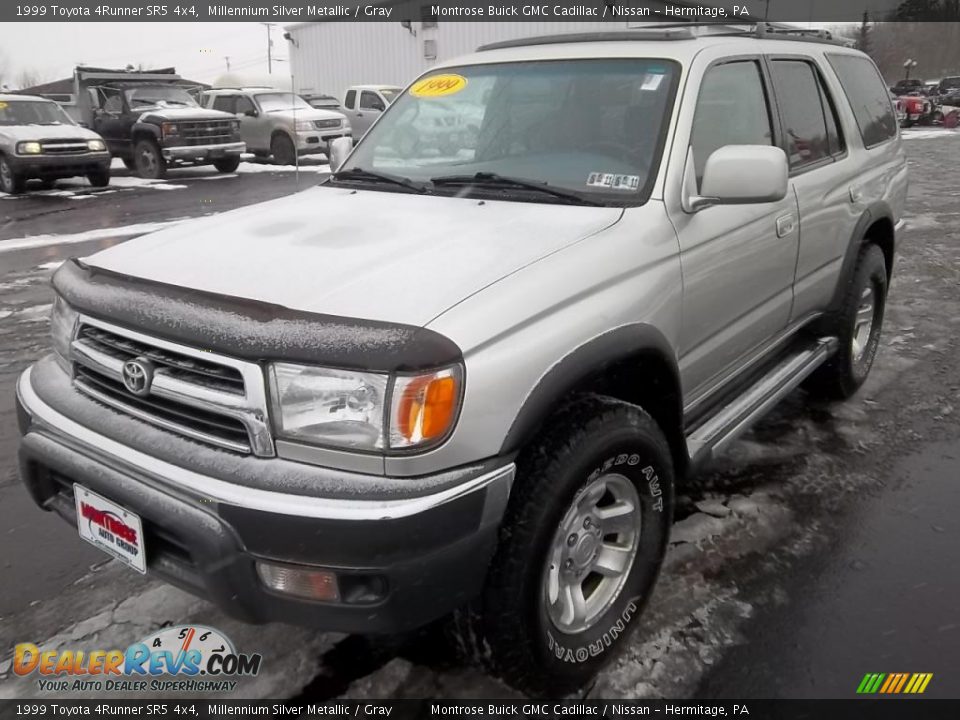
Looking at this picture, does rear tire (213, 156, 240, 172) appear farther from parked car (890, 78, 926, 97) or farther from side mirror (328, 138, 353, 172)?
parked car (890, 78, 926, 97)

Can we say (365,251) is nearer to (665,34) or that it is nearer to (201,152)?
(665,34)

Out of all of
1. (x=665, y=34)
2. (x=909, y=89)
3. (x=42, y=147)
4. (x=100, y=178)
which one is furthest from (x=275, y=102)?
(x=909, y=89)

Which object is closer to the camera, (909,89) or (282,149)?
(282,149)

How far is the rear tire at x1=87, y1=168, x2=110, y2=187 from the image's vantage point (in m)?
14.4

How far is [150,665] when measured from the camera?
8.09 ft

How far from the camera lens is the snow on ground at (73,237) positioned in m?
9.19

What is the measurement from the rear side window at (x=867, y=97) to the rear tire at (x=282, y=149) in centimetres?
1492

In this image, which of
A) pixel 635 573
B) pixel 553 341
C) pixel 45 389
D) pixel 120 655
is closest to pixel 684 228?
pixel 553 341

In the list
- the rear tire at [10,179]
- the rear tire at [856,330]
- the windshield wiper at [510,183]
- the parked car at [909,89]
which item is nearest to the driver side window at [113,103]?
the rear tire at [10,179]

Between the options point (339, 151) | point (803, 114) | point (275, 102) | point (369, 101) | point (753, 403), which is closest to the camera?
point (753, 403)

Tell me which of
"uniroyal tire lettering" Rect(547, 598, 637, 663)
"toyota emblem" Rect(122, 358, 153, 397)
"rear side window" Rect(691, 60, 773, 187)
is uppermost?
"rear side window" Rect(691, 60, 773, 187)

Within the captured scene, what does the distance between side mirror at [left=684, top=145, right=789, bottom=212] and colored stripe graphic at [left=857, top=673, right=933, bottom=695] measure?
61.7 inches

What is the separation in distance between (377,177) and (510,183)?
68 centimetres

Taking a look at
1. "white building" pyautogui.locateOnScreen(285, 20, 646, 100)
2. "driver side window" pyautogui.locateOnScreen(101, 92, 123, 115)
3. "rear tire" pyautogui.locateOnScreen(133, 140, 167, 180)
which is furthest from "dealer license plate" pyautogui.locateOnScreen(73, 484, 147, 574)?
"white building" pyautogui.locateOnScreen(285, 20, 646, 100)
